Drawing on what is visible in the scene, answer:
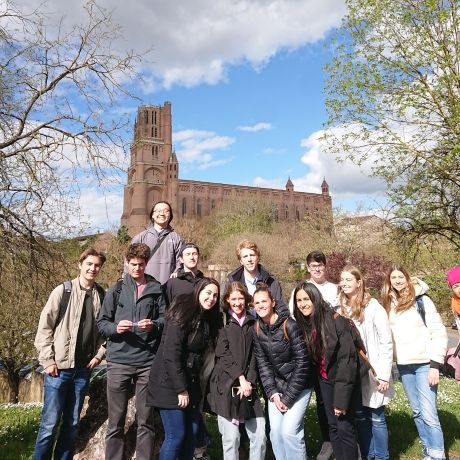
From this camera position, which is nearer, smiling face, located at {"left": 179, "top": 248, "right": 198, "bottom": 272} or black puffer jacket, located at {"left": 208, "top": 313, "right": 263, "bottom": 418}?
black puffer jacket, located at {"left": 208, "top": 313, "right": 263, "bottom": 418}

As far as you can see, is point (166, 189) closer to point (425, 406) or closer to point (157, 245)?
point (157, 245)

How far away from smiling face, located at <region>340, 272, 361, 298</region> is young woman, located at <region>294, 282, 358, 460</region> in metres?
0.39

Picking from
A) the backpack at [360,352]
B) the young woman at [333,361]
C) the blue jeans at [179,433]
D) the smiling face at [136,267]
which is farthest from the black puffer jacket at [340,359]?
the smiling face at [136,267]

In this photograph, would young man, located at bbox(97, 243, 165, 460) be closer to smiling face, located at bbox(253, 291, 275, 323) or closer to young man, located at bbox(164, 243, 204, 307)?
young man, located at bbox(164, 243, 204, 307)

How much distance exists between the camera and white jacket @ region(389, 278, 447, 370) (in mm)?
4492

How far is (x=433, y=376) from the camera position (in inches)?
174

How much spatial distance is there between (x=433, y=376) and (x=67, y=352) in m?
3.71

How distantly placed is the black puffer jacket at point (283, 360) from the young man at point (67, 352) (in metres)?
1.74

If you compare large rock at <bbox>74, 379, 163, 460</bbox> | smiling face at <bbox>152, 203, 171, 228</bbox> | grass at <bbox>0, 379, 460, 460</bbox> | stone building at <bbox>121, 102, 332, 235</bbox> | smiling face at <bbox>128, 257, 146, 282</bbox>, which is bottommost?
grass at <bbox>0, 379, 460, 460</bbox>

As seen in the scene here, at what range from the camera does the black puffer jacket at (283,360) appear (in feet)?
13.2

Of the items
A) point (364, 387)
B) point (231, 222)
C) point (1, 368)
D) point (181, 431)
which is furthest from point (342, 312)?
point (231, 222)

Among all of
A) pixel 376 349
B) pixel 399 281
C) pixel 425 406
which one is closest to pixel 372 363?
pixel 376 349

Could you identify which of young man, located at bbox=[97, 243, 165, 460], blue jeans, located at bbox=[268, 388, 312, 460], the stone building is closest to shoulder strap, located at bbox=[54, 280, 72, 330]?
young man, located at bbox=[97, 243, 165, 460]

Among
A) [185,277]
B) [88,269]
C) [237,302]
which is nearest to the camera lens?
[237,302]
